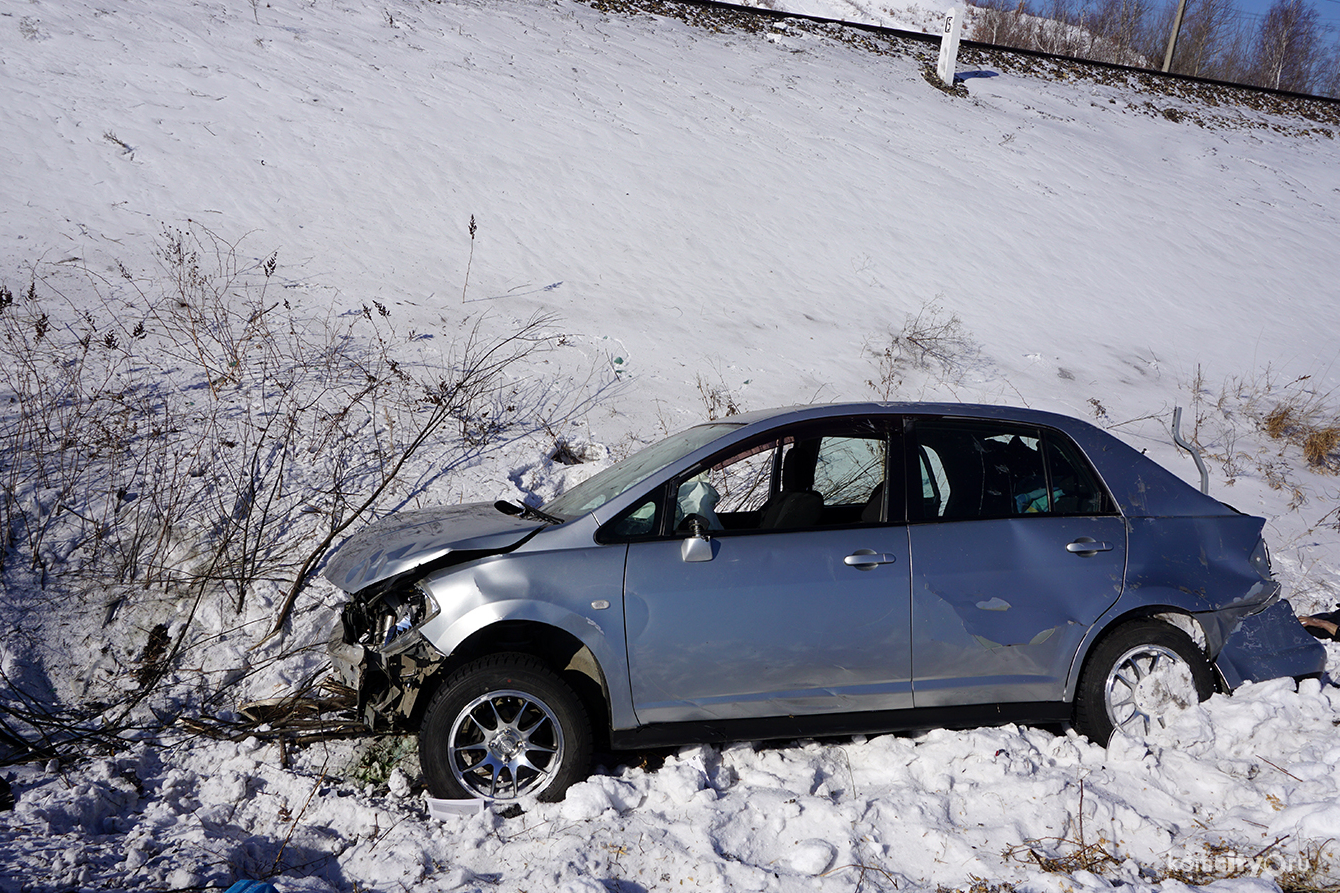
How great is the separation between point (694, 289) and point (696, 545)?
27.4 ft

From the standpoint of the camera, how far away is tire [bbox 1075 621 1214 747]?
4.23m

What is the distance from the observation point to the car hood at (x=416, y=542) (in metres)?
3.97

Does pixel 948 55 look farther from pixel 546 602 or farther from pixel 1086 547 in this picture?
pixel 546 602

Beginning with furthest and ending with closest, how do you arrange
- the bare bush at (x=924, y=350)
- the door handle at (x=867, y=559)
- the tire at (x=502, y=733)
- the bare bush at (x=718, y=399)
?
the bare bush at (x=924, y=350)
the bare bush at (x=718, y=399)
the door handle at (x=867, y=559)
the tire at (x=502, y=733)

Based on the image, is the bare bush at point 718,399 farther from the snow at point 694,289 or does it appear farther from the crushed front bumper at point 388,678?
the crushed front bumper at point 388,678

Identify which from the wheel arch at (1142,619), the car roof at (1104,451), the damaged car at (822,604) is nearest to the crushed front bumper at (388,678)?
the damaged car at (822,604)

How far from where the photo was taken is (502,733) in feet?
12.7

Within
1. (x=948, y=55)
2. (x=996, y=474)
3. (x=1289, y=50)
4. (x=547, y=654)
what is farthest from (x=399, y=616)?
(x=1289, y=50)

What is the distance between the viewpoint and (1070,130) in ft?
60.9

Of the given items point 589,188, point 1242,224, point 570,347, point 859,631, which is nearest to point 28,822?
point 859,631

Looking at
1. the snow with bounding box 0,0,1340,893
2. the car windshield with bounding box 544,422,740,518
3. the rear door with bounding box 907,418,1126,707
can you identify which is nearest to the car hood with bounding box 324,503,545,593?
the car windshield with bounding box 544,422,740,518

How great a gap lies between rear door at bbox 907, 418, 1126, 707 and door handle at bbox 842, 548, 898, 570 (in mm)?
151

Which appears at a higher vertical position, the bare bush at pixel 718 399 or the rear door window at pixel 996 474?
the bare bush at pixel 718 399

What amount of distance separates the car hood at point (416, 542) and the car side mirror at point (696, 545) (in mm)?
692
